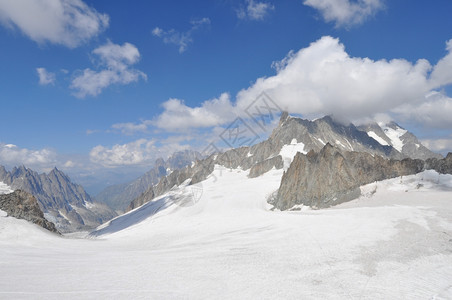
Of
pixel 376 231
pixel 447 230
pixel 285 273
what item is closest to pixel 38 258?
pixel 285 273

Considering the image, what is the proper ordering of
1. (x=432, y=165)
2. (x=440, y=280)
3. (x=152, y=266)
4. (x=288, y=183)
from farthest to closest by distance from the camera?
(x=288, y=183) < (x=432, y=165) < (x=152, y=266) < (x=440, y=280)

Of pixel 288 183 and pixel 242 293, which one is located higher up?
pixel 288 183

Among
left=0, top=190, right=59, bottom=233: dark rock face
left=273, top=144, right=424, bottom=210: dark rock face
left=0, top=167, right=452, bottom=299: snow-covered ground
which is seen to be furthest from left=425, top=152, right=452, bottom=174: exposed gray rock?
left=0, top=190, right=59, bottom=233: dark rock face

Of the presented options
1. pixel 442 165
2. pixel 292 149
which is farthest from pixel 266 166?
pixel 442 165

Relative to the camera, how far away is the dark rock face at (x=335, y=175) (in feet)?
171

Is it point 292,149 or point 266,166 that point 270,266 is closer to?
point 266,166

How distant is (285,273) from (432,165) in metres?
53.0

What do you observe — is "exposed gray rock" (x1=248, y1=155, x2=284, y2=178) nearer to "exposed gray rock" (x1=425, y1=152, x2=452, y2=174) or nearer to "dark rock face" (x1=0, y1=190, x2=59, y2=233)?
"exposed gray rock" (x1=425, y1=152, x2=452, y2=174)

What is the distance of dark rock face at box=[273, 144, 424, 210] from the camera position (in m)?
52.1

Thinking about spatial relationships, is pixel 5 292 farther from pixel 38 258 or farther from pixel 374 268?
pixel 374 268

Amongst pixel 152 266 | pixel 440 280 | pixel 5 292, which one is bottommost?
pixel 440 280

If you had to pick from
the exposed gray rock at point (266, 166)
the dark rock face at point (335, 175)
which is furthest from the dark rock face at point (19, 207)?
the exposed gray rock at point (266, 166)

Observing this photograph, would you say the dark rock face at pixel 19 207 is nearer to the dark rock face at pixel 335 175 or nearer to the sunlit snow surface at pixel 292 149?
the dark rock face at pixel 335 175

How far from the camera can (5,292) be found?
1106cm
